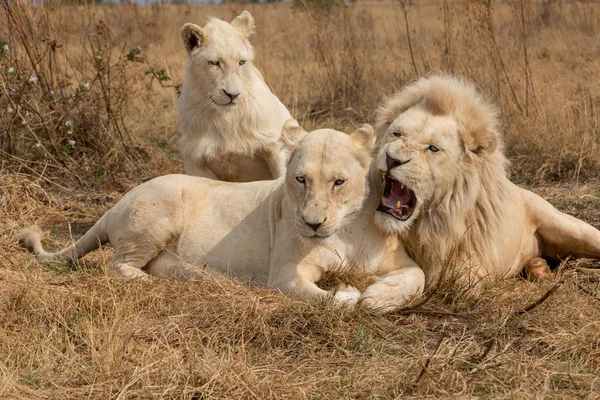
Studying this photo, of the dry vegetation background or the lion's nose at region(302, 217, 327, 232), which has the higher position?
the lion's nose at region(302, 217, 327, 232)

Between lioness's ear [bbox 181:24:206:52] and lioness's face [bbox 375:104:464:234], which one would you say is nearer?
lioness's face [bbox 375:104:464:234]

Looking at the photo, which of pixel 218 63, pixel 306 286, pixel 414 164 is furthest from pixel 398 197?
pixel 218 63

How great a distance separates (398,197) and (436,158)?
26 centimetres

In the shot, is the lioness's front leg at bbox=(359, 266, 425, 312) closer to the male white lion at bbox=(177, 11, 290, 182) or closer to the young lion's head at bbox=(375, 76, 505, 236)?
the young lion's head at bbox=(375, 76, 505, 236)

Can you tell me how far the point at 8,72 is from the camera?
22.1ft

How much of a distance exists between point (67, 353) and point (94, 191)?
11.4 feet

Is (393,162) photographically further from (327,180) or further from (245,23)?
(245,23)

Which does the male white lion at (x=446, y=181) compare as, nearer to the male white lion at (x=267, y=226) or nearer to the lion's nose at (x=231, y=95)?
the male white lion at (x=267, y=226)

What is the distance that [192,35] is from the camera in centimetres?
594

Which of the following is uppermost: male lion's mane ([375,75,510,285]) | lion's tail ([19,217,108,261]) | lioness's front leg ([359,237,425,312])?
male lion's mane ([375,75,510,285])

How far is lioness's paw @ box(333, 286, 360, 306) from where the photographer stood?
3963 mm

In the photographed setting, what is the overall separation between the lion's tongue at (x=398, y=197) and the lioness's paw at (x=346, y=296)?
1.52ft

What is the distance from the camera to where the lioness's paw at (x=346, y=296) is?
156 inches

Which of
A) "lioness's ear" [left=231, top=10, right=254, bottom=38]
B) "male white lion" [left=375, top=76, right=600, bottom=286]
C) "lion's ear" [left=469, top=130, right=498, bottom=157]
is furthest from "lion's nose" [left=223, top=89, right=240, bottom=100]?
"lion's ear" [left=469, top=130, right=498, bottom=157]
